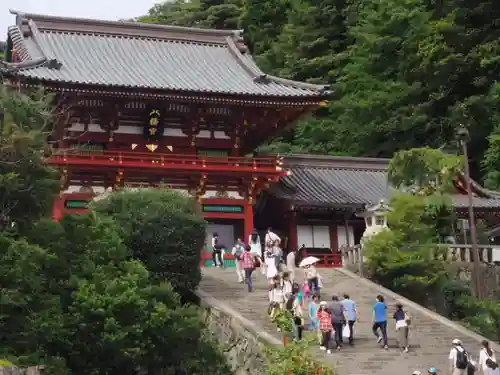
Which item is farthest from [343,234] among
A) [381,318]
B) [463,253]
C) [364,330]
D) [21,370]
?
[21,370]

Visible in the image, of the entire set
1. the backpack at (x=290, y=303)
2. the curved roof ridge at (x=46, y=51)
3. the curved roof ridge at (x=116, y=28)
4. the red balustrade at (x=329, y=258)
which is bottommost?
the backpack at (x=290, y=303)

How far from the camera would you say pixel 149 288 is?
17234mm

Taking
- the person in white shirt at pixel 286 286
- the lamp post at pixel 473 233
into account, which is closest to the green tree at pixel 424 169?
the lamp post at pixel 473 233

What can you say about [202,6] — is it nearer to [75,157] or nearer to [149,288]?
[75,157]

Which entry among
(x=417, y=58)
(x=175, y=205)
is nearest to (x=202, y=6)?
(x=417, y=58)

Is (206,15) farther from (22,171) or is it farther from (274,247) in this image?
(22,171)

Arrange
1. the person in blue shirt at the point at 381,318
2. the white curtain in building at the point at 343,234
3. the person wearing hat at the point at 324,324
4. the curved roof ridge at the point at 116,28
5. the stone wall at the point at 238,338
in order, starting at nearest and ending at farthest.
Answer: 1. the stone wall at the point at 238,338
2. the person wearing hat at the point at 324,324
3. the person in blue shirt at the point at 381,318
4. the white curtain in building at the point at 343,234
5. the curved roof ridge at the point at 116,28

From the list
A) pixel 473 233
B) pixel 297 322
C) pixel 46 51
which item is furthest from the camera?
pixel 46 51

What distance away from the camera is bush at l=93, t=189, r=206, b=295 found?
19375 mm

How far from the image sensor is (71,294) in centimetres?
1675

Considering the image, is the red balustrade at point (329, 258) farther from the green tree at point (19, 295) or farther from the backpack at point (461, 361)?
the green tree at point (19, 295)

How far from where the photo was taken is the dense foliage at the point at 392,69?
38.4 meters

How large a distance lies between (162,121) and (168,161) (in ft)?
5.70

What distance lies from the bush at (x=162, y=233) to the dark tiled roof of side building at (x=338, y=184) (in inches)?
410
